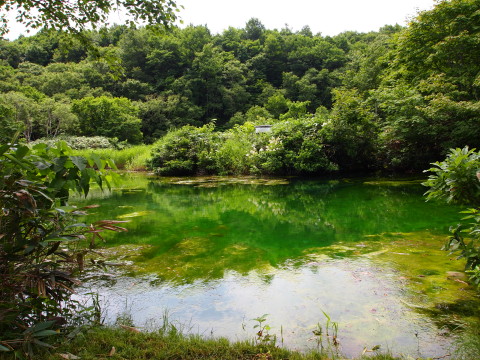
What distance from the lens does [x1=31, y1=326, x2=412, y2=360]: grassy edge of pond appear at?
6.62 ft

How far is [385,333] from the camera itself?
2.51 metres

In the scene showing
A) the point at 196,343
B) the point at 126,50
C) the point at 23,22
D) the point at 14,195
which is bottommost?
the point at 196,343

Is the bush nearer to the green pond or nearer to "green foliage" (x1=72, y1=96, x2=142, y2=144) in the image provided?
"green foliage" (x1=72, y1=96, x2=142, y2=144)

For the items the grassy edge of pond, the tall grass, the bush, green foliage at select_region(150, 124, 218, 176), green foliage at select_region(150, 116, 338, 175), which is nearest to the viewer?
the grassy edge of pond

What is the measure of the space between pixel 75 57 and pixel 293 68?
35.1 metres

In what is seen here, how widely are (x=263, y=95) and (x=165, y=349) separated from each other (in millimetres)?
43594

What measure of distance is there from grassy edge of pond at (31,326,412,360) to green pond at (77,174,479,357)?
0.83 ft

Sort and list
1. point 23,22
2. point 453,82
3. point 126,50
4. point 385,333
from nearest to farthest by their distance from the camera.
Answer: point 385,333 → point 23,22 → point 453,82 → point 126,50

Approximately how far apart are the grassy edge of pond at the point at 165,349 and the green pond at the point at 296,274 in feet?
0.83

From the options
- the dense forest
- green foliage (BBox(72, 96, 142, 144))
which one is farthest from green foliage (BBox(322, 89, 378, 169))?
→ green foliage (BBox(72, 96, 142, 144))

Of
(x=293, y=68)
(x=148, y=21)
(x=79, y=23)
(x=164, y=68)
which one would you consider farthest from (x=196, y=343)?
(x=293, y=68)

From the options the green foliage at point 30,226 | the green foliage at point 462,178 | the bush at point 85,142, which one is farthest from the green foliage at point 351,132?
the bush at point 85,142

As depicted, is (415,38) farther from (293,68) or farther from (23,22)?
(293,68)

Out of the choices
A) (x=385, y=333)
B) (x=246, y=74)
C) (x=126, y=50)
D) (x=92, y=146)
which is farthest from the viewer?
(x=246, y=74)
